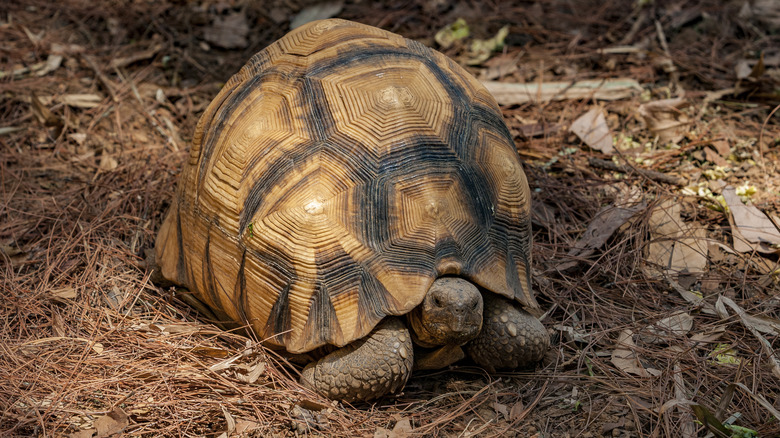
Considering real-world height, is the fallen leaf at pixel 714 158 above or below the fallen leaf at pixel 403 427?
below

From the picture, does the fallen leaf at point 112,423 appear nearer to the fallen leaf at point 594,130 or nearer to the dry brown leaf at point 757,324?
the dry brown leaf at point 757,324

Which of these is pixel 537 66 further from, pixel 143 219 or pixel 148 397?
pixel 148 397

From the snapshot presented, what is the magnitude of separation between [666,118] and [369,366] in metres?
3.20

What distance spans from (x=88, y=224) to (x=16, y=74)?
2.22 m

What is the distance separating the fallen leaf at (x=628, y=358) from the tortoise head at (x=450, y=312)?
77cm

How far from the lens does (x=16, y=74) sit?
17.4ft

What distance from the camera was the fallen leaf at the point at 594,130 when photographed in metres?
4.61

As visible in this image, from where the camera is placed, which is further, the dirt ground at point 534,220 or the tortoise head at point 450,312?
the dirt ground at point 534,220

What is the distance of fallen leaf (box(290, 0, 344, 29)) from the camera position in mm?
5926

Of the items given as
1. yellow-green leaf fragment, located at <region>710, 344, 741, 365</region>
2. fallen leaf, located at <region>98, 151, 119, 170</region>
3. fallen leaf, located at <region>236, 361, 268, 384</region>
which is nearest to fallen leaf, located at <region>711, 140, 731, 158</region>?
yellow-green leaf fragment, located at <region>710, 344, 741, 365</region>

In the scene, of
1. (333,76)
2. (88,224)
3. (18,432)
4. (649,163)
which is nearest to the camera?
(18,432)

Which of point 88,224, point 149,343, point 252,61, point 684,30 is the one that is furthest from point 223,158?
point 684,30

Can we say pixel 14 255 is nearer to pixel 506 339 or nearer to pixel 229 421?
pixel 229 421

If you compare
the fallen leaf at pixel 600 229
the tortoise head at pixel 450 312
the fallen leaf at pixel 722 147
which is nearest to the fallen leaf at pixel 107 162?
the tortoise head at pixel 450 312
